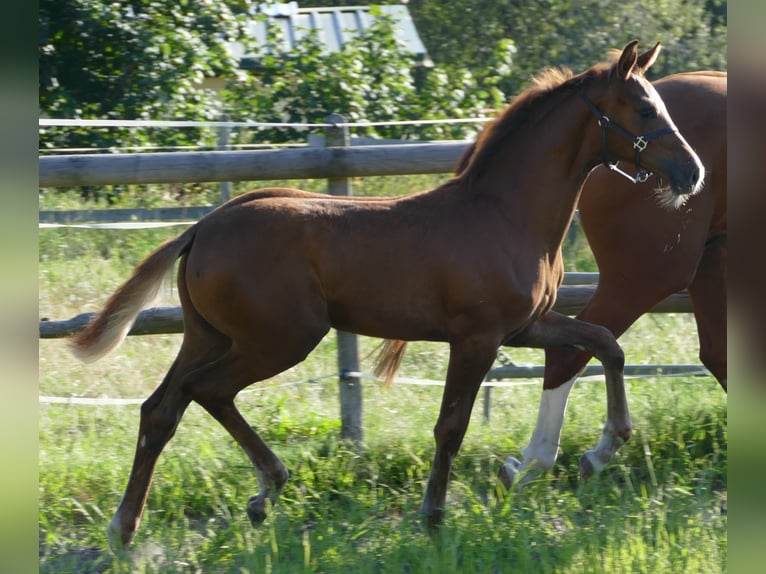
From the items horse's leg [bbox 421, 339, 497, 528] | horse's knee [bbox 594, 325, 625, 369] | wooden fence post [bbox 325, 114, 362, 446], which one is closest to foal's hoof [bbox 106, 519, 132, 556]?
horse's leg [bbox 421, 339, 497, 528]

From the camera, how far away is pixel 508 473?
4059 mm

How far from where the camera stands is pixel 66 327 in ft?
15.3

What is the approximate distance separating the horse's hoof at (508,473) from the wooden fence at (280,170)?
0.88m

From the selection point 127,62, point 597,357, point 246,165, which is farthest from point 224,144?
point 597,357

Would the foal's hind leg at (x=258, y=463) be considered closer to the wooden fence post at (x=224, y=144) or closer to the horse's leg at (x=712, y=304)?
the horse's leg at (x=712, y=304)

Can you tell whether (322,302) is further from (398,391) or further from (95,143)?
(95,143)

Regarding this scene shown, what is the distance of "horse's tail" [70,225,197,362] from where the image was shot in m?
3.67

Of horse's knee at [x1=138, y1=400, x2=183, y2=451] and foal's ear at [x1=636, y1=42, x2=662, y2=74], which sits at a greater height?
foal's ear at [x1=636, y1=42, x2=662, y2=74]

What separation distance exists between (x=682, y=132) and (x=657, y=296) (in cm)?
77

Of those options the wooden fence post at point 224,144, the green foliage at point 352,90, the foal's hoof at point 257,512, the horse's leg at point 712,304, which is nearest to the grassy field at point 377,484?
the foal's hoof at point 257,512

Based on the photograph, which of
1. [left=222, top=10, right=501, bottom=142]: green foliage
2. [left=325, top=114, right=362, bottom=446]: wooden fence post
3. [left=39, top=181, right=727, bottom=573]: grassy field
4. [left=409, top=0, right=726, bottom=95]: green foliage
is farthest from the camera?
[left=409, top=0, right=726, bottom=95]: green foliage

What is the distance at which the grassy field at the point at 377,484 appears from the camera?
11.1ft

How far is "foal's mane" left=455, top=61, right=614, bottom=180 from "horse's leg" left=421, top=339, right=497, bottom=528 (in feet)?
2.42

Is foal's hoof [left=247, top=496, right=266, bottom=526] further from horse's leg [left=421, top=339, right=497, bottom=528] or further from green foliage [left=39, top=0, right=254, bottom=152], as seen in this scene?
green foliage [left=39, top=0, right=254, bottom=152]
